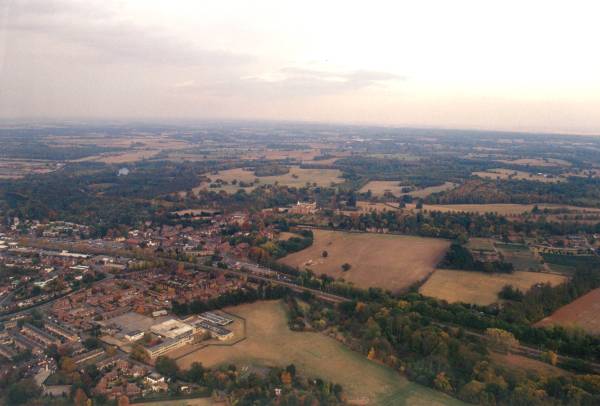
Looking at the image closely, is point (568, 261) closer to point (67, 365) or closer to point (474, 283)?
point (474, 283)

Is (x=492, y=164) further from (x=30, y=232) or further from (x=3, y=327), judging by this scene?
(x=3, y=327)

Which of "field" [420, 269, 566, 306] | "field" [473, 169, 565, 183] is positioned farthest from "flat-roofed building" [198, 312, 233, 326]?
"field" [473, 169, 565, 183]

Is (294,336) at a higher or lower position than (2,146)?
lower

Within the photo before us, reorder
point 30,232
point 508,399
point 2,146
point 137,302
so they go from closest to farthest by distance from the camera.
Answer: point 508,399 → point 137,302 → point 30,232 → point 2,146

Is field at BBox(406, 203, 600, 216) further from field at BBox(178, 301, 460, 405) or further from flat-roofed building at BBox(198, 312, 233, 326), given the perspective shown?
flat-roofed building at BBox(198, 312, 233, 326)

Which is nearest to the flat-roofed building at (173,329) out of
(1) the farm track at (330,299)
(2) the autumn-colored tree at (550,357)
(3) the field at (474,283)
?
(1) the farm track at (330,299)

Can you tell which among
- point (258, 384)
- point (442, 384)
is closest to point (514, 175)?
point (442, 384)

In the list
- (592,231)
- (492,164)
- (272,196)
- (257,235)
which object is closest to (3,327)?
(257,235)
